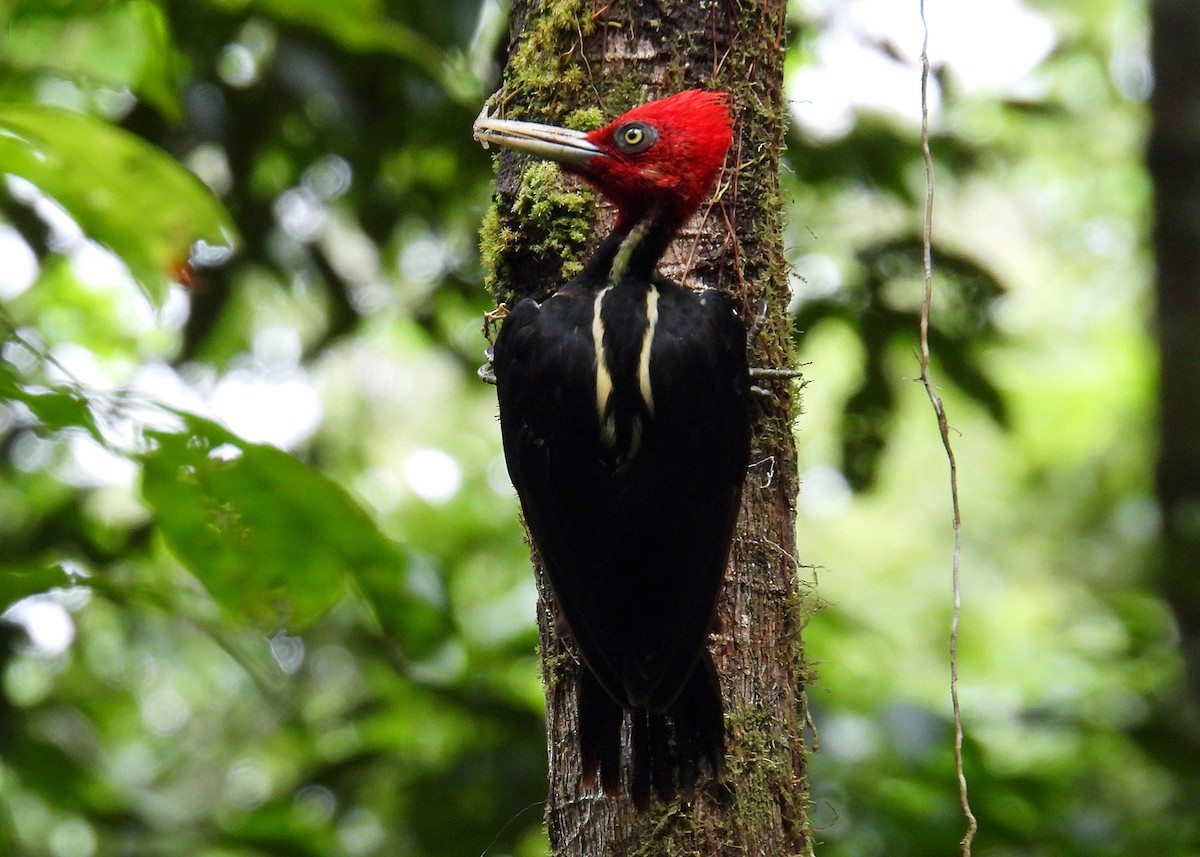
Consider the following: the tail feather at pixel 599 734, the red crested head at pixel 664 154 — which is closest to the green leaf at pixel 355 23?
the red crested head at pixel 664 154

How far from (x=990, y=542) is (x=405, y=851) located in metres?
9.61

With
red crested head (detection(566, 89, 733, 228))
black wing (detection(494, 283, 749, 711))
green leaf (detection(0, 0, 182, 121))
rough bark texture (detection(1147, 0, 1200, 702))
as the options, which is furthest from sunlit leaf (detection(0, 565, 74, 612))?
rough bark texture (detection(1147, 0, 1200, 702))

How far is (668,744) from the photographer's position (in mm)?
2512

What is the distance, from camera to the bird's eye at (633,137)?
9.26 feet

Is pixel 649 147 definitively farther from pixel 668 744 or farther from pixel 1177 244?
pixel 1177 244

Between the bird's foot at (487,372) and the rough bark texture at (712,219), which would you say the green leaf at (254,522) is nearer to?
the rough bark texture at (712,219)

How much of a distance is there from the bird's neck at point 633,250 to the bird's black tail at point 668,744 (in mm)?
870

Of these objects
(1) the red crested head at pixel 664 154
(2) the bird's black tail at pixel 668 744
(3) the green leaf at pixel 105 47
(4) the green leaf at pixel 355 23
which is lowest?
(2) the bird's black tail at pixel 668 744

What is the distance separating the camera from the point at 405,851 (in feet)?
15.3

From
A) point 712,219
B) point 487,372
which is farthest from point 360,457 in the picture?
point 712,219

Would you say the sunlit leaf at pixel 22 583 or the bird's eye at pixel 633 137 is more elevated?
the bird's eye at pixel 633 137

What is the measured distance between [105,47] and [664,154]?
4.05ft

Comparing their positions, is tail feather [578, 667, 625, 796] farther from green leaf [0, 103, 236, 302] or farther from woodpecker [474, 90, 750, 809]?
green leaf [0, 103, 236, 302]

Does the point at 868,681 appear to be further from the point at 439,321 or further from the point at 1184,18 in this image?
the point at 1184,18
